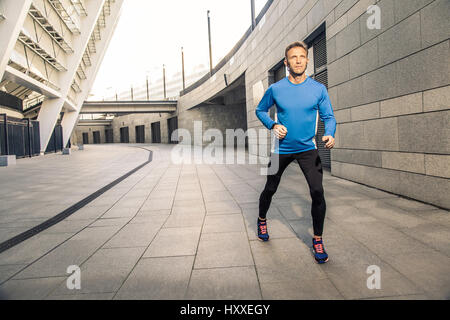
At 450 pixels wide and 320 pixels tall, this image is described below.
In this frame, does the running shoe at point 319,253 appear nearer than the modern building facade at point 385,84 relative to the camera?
Yes

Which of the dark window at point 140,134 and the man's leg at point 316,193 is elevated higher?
the dark window at point 140,134

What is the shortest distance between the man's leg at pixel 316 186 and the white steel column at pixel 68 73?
74.8ft

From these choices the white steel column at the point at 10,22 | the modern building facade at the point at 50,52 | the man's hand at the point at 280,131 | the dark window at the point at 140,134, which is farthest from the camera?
the dark window at the point at 140,134

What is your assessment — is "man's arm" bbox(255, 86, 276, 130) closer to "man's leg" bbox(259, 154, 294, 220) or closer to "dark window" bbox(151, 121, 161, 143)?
"man's leg" bbox(259, 154, 294, 220)

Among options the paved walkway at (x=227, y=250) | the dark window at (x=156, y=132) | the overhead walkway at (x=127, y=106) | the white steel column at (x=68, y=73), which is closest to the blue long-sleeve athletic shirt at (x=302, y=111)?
the paved walkway at (x=227, y=250)

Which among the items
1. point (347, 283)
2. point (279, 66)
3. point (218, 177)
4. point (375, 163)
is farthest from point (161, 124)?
point (347, 283)

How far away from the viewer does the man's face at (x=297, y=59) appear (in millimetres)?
2699

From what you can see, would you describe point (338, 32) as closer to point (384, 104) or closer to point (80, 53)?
point (384, 104)

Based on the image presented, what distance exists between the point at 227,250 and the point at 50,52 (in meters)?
20.1

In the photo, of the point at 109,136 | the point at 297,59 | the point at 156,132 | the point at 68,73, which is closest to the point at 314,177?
the point at 297,59

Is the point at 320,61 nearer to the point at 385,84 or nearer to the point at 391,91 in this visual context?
the point at 385,84

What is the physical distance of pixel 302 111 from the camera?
2.72 m

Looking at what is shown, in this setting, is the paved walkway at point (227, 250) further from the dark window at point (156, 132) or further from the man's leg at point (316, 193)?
the dark window at point (156, 132)
